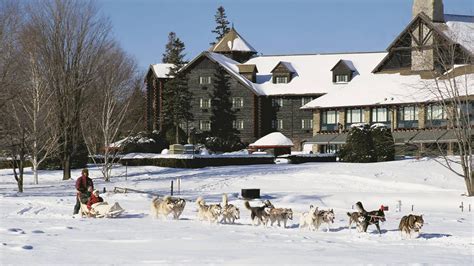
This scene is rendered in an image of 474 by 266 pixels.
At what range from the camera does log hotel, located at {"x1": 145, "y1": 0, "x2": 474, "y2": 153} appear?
68.1 metres

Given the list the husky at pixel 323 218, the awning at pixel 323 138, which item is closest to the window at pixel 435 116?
the awning at pixel 323 138

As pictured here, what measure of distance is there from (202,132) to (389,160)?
118ft

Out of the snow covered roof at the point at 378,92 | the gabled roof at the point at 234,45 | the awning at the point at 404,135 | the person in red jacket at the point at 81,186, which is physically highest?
the gabled roof at the point at 234,45

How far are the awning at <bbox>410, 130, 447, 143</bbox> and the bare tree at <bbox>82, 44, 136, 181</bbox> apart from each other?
24056 mm

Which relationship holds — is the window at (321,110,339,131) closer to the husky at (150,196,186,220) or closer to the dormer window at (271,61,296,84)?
the dormer window at (271,61,296,84)

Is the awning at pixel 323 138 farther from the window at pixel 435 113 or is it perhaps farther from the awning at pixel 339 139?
the window at pixel 435 113

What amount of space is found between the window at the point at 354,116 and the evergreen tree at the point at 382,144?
16.2 m

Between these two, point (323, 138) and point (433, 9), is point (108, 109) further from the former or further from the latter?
point (433, 9)

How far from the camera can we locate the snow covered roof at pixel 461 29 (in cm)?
6919

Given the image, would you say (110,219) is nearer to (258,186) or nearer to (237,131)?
(258,186)

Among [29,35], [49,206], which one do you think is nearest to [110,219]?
[49,206]

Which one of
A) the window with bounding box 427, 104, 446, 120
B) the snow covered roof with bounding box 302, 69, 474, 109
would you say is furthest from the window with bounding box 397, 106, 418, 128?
the window with bounding box 427, 104, 446, 120

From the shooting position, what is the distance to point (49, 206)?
2975 cm

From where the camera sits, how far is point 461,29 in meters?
73.5
